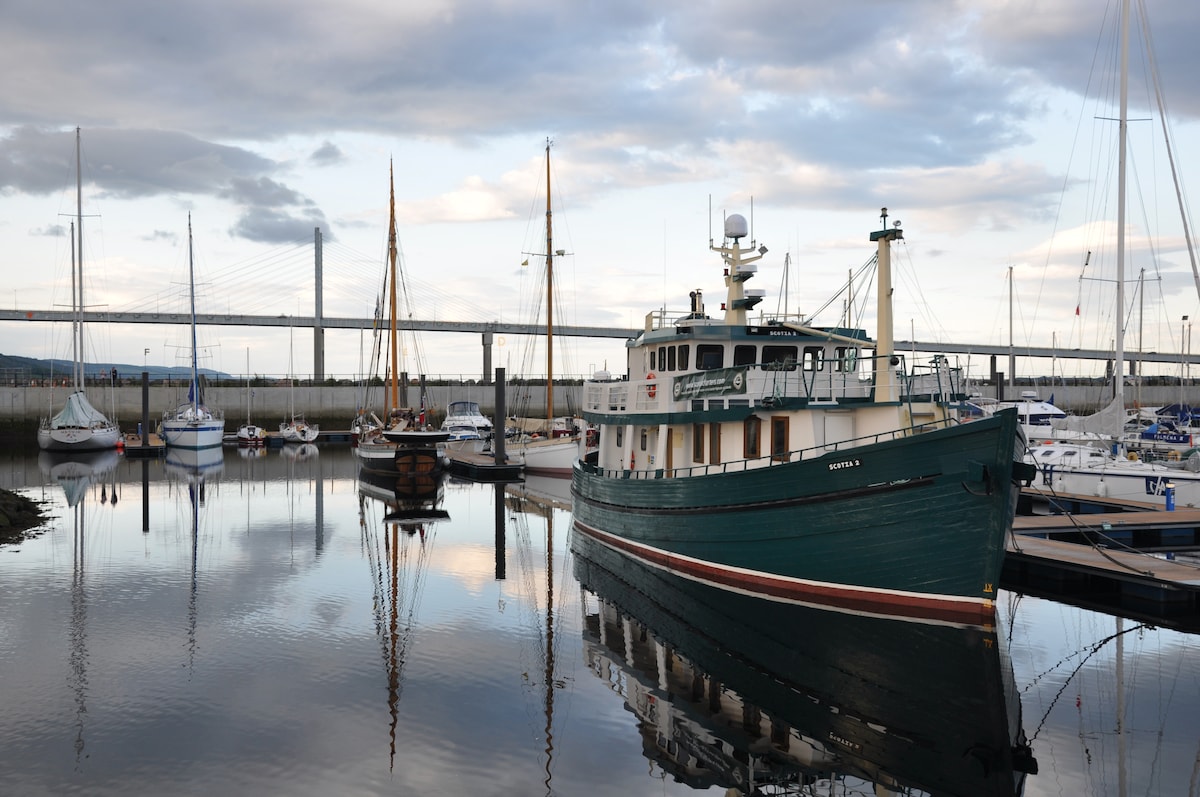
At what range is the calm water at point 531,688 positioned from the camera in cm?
1062

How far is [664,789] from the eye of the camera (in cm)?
1033

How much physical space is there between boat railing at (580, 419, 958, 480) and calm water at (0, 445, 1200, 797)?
2279 mm

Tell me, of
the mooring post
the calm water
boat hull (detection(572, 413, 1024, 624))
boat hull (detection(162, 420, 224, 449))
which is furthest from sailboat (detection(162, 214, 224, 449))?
boat hull (detection(572, 413, 1024, 624))

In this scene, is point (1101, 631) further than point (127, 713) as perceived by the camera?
Yes

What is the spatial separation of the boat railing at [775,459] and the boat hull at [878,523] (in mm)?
409

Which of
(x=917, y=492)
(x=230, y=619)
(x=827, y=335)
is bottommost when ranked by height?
(x=230, y=619)

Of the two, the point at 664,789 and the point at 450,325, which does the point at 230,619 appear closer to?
the point at 664,789

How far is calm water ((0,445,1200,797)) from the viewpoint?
34.9 feet

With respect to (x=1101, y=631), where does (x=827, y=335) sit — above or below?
above

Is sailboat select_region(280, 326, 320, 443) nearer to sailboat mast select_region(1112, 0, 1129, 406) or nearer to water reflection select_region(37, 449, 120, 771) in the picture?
water reflection select_region(37, 449, 120, 771)

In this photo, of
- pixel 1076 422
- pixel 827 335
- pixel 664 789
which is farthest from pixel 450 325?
pixel 664 789

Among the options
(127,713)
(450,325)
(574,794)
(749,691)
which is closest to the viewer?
(574,794)

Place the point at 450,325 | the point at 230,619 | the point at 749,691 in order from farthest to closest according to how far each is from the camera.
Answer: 1. the point at 450,325
2. the point at 230,619
3. the point at 749,691

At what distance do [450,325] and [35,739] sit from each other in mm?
100720
